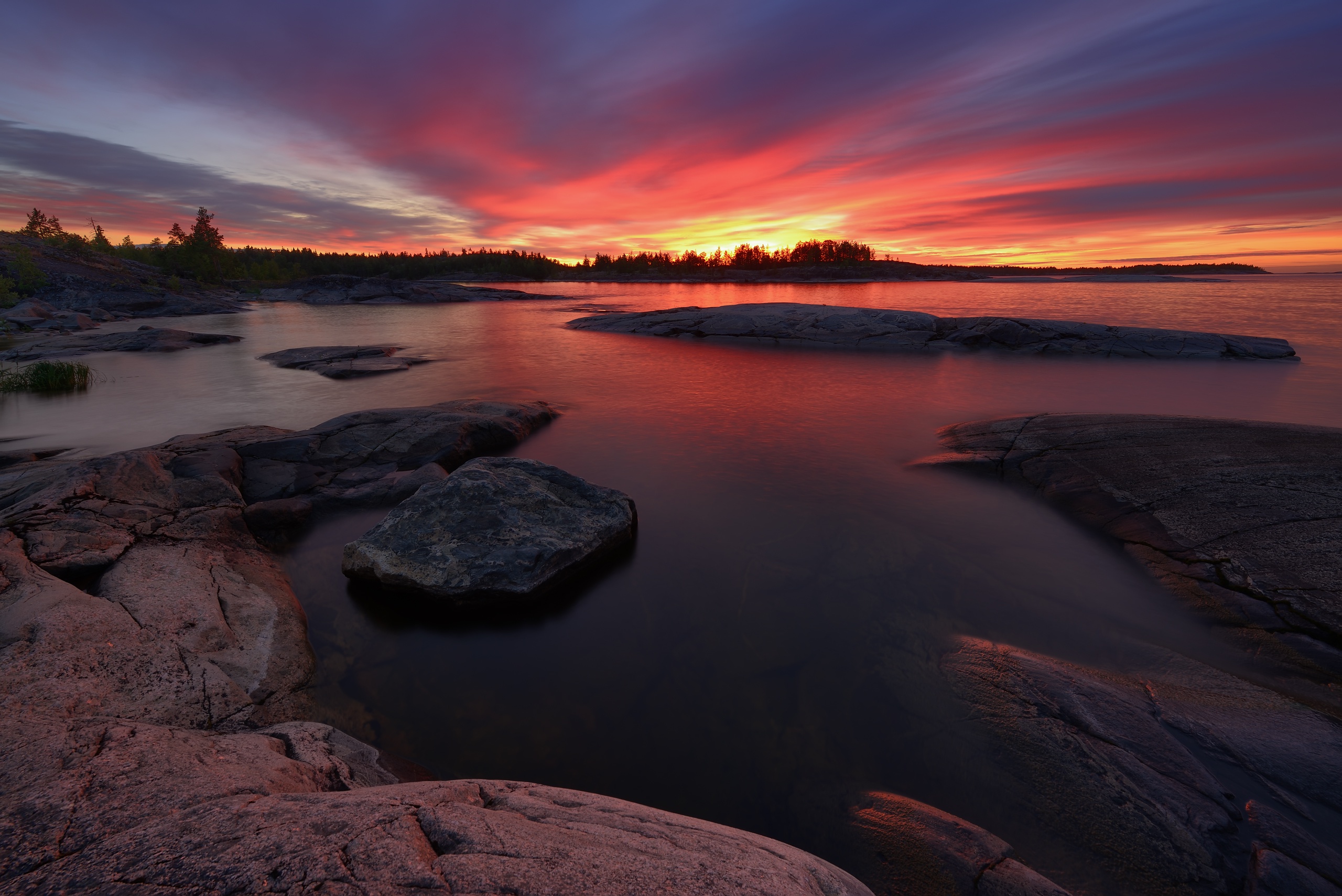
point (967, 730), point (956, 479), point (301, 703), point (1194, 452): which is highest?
point (1194, 452)

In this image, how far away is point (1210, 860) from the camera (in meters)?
2.82

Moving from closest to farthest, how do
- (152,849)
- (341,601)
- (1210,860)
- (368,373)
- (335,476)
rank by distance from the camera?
(152,849) → (1210,860) → (341,601) → (335,476) → (368,373)

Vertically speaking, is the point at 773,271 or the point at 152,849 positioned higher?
the point at 773,271

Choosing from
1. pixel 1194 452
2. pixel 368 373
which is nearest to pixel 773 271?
pixel 368 373

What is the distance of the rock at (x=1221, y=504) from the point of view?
4672 mm

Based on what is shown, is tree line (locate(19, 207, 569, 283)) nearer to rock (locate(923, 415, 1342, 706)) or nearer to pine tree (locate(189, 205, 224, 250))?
pine tree (locate(189, 205, 224, 250))

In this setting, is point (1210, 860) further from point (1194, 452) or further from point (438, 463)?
point (438, 463)

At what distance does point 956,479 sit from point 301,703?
9.09 metres

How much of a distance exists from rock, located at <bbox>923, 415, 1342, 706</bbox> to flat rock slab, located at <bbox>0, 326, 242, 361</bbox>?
102ft

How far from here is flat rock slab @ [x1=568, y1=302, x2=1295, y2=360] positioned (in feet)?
62.3

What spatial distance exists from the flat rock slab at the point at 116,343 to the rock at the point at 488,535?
2495 cm

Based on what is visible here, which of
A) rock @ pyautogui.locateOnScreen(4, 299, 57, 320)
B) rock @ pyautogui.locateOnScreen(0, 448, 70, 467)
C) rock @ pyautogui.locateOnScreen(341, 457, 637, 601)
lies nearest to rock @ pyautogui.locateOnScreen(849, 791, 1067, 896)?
rock @ pyautogui.locateOnScreen(341, 457, 637, 601)

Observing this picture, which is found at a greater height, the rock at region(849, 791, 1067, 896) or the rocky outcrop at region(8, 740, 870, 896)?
the rocky outcrop at region(8, 740, 870, 896)

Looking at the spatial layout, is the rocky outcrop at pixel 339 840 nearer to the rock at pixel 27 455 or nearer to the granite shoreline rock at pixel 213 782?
the granite shoreline rock at pixel 213 782
